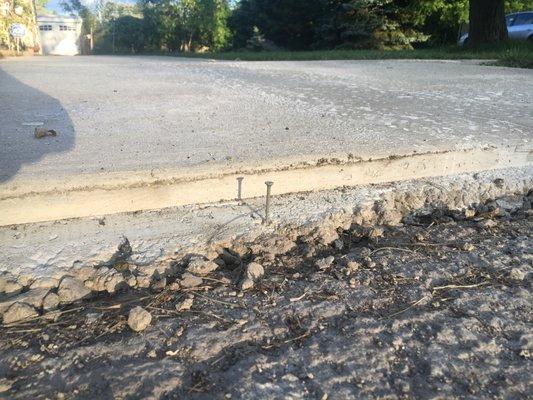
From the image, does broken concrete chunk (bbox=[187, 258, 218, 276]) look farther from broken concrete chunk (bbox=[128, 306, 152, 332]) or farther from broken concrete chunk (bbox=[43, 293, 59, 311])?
broken concrete chunk (bbox=[43, 293, 59, 311])

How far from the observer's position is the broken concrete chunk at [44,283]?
170cm

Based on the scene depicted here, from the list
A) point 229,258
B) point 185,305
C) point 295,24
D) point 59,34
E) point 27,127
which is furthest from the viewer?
point 59,34

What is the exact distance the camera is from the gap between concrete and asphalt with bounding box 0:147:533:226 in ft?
6.61

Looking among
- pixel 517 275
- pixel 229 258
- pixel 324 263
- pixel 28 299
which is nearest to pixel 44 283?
pixel 28 299

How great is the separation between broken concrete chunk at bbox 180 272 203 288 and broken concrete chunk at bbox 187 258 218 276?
55mm

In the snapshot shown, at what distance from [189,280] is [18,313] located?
2.02 ft

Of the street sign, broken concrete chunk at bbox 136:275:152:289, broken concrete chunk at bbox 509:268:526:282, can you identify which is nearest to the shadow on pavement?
broken concrete chunk at bbox 136:275:152:289

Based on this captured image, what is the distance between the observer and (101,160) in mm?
2393

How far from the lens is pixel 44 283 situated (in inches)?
67.1

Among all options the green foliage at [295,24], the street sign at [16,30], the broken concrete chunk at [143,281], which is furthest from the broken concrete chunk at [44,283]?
the street sign at [16,30]

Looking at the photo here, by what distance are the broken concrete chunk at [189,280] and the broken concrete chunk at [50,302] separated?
468mm

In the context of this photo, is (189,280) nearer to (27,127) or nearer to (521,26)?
(27,127)

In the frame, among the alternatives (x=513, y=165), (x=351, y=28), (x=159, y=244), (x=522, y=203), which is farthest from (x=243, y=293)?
(x=351, y=28)

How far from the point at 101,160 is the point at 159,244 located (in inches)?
29.4
